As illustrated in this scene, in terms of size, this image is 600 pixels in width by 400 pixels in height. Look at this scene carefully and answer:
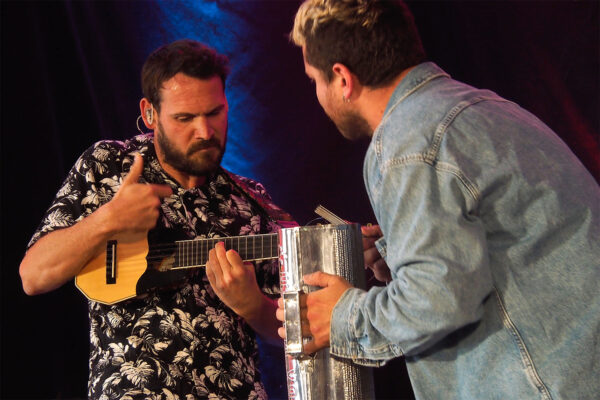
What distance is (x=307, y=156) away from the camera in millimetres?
3049

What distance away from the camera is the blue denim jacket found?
1073 mm

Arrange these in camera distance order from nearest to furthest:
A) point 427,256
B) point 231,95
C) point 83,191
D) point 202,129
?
point 427,256
point 83,191
point 202,129
point 231,95

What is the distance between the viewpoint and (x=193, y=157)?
6.95 ft

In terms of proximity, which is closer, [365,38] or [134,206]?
[365,38]

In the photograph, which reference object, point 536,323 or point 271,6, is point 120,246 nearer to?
point 536,323

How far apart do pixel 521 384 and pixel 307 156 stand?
2.04m

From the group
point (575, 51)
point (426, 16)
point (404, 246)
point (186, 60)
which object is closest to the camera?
point (404, 246)

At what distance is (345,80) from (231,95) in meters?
1.83

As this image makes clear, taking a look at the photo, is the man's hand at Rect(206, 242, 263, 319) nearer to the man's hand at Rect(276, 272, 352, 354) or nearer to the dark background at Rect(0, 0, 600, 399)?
the man's hand at Rect(276, 272, 352, 354)

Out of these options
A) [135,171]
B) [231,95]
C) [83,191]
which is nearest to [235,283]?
[135,171]

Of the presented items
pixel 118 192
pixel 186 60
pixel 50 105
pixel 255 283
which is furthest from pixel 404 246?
pixel 50 105

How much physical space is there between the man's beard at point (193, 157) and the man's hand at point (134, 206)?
20 cm

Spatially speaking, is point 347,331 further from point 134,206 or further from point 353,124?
point 134,206

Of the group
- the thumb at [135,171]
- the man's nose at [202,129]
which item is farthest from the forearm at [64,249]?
the man's nose at [202,129]
